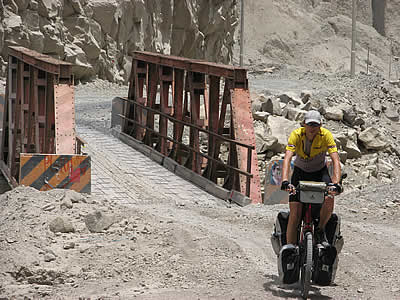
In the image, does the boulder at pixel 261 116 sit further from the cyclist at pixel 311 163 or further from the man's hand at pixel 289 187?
the man's hand at pixel 289 187

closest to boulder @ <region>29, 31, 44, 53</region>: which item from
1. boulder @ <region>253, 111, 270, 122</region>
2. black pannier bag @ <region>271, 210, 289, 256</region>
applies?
boulder @ <region>253, 111, 270, 122</region>

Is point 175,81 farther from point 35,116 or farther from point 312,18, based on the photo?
point 312,18

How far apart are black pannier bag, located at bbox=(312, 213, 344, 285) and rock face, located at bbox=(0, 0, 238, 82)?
69.7ft

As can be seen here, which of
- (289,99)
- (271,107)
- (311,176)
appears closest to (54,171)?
(311,176)

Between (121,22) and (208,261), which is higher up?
(121,22)

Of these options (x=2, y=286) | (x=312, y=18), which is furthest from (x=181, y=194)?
(x=312, y=18)

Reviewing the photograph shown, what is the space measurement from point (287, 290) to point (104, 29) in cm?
2677

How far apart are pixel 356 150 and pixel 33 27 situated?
13837 millimetres

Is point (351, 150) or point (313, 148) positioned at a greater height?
point (313, 148)

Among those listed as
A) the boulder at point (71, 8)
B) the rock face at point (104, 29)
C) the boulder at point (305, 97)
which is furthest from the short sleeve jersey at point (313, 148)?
the boulder at point (71, 8)

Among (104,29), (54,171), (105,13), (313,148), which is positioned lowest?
(54,171)

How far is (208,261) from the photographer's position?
7027mm

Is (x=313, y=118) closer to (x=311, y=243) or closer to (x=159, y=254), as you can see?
(x=311, y=243)

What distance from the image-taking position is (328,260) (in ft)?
20.2
